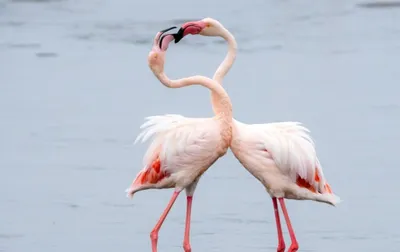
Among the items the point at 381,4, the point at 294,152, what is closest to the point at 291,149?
the point at 294,152

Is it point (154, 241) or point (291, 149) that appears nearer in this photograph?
point (291, 149)

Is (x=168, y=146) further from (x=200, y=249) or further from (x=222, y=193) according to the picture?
(x=222, y=193)

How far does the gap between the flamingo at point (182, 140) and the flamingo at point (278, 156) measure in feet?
0.30

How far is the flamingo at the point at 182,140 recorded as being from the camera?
29.6 ft

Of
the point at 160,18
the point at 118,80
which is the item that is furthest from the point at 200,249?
the point at 160,18

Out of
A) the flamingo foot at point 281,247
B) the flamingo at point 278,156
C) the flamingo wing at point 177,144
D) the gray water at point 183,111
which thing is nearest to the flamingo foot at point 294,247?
A: the flamingo at point 278,156

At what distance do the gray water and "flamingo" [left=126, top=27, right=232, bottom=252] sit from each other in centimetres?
69

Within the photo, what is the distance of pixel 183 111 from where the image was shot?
42.5 feet

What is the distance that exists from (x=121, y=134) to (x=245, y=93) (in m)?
1.50

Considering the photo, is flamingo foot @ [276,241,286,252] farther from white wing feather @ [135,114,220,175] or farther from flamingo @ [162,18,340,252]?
white wing feather @ [135,114,220,175]

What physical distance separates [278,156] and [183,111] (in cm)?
391

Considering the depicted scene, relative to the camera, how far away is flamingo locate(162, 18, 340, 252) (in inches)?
358

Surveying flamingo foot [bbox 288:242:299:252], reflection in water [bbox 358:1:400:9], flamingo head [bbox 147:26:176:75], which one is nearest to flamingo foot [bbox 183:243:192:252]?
flamingo foot [bbox 288:242:299:252]

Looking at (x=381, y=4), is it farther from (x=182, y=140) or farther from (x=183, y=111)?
(x=182, y=140)
